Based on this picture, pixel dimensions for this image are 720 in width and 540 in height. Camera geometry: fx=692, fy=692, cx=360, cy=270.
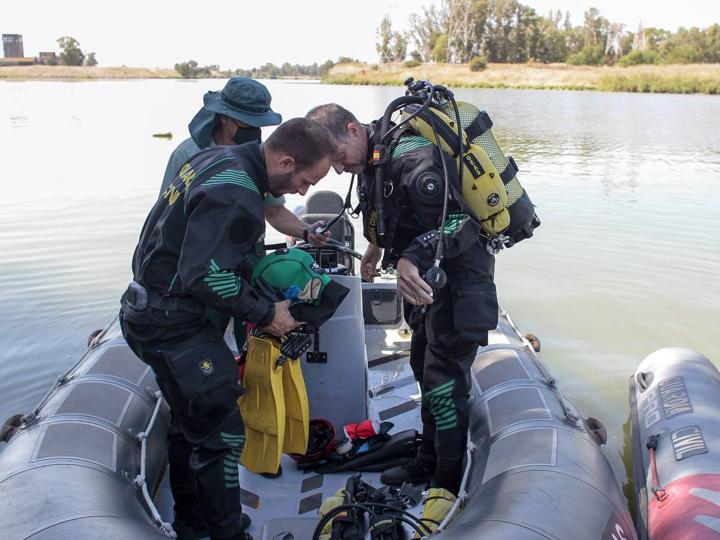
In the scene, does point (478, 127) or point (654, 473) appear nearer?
point (478, 127)

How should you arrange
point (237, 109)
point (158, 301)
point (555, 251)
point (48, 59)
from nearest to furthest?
point (158, 301) → point (237, 109) → point (555, 251) → point (48, 59)

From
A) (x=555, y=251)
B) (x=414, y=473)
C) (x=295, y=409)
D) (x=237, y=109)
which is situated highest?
(x=237, y=109)

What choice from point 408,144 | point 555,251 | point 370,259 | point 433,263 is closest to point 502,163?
point 408,144

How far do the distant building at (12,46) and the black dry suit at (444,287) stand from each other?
10006 cm

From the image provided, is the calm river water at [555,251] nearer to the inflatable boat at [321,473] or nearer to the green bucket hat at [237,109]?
the inflatable boat at [321,473]

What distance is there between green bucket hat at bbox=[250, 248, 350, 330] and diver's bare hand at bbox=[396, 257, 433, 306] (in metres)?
0.30

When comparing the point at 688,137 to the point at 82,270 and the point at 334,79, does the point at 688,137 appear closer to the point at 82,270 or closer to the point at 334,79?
the point at 82,270

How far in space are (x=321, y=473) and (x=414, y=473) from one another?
410 mm

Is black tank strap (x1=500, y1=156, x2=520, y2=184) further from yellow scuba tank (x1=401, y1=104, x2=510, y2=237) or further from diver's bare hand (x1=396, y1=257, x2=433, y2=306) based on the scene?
diver's bare hand (x1=396, y1=257, x2=433, y2=306)

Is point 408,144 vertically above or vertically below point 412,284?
above

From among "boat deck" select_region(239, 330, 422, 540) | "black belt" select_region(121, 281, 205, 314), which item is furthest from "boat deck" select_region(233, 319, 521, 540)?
"black belt" select_region(121, 281, 205, 314)

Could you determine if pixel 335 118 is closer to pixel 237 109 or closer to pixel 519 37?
pixel 237 109

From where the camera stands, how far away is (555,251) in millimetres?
8297

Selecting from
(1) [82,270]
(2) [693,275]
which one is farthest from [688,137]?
(1) [82,270]
